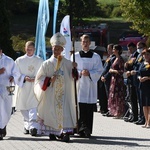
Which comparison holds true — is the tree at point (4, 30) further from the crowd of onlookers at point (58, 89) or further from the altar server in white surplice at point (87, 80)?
the altar server in white surplice at point (87, 80)

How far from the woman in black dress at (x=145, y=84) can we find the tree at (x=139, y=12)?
14.0m

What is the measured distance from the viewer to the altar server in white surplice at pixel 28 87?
13711 millimetres

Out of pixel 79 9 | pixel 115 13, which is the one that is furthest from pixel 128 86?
pixel 115 13

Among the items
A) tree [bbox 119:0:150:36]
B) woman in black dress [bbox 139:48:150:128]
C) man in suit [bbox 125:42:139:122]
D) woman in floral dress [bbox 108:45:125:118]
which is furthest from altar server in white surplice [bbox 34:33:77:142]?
tree [bbox 119:0:150:36]

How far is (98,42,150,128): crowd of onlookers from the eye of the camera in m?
14.6

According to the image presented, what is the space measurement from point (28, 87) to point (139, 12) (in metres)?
15.9

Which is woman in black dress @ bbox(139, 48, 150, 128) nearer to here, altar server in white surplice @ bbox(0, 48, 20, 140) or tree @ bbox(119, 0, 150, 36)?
altar server in white surplice @ bbox(0, 48, 20, 140)

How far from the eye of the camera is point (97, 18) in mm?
61438

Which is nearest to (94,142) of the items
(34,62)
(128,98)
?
(34,62)

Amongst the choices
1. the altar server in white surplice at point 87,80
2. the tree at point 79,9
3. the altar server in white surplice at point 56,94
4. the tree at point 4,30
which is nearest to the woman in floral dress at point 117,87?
the altar server in white surplice at point 87,80

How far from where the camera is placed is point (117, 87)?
17125mm

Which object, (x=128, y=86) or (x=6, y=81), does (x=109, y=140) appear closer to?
(x=6, y=81)

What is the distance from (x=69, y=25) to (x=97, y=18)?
154 feet

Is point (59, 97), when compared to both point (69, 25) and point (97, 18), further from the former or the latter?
point (97, 18)
